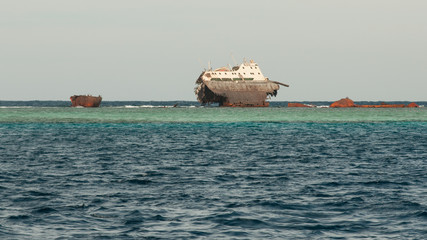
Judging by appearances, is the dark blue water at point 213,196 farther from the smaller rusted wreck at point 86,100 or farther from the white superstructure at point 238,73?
the smaller rusted wreck at point 86,100

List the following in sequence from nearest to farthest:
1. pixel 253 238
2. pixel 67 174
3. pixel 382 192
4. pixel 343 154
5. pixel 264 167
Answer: pixel 253 238 → pixel 382 192 → pixel 67 174 → pixel 264 167 → pixel 343 154

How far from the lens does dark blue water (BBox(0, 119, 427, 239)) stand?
13.8 m

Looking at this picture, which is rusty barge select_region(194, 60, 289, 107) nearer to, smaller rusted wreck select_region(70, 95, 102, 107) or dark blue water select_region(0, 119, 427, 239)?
smaller rusted wreck select_region(70, 95, 102, 107)

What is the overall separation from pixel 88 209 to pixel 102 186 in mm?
4377

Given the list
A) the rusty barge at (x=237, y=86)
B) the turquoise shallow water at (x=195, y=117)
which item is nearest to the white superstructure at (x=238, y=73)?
the rusty barge at (x=237, y=86)

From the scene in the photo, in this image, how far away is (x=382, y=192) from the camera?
19.1 metres

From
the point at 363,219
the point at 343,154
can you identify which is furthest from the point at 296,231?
the point at 343,154

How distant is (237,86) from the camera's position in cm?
14362

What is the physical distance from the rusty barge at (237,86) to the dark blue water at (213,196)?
10888cm

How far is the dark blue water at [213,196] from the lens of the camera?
13802 mm

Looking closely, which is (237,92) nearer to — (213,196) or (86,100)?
(86,100)

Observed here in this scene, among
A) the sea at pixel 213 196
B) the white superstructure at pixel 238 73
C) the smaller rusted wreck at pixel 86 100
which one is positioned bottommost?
the sea at pixel 213 196

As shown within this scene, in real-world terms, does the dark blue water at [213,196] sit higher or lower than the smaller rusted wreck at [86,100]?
lower

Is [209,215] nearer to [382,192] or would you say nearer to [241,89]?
[382,192]
